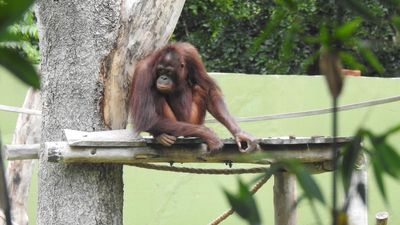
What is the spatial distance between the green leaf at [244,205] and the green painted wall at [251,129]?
5.09 m

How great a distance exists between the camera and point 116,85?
346cm

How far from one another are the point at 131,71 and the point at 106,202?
0.57 meters

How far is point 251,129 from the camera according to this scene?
6.09 metres

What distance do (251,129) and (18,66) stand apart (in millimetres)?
5521

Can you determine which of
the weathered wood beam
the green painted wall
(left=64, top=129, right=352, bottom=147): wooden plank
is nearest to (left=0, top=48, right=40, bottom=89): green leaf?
the weathered wood beam

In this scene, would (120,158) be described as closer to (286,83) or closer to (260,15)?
(286,83)

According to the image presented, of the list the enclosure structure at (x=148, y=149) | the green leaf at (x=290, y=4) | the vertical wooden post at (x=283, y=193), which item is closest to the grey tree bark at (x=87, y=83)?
the enclosure structure at (x=148, y=149)

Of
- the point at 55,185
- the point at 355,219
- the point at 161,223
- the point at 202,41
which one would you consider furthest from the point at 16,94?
the point at 202,41

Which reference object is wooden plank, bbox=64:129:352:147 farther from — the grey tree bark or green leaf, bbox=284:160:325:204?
green leaf, bbox=284:160:325:204

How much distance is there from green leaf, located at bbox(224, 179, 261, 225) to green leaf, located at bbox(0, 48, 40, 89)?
196 mm

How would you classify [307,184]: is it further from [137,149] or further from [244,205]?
[137,149]

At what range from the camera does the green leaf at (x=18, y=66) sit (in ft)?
1.93

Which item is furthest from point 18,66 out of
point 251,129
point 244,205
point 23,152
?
point 251,129

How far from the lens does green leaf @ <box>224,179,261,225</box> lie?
0.68m
